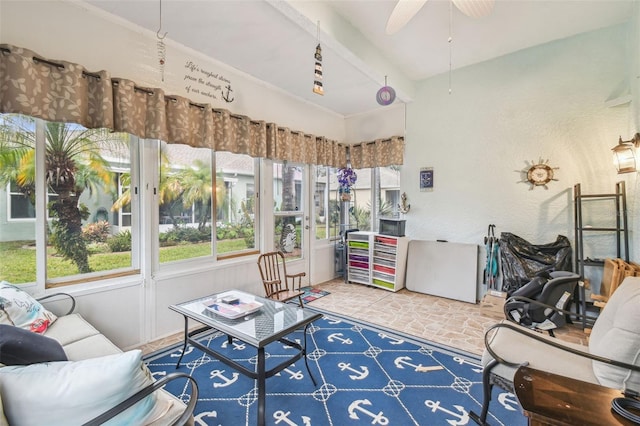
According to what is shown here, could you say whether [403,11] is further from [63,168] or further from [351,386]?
[63,168]

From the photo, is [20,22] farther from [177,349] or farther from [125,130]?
[177,349]

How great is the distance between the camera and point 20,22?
2.06 meters

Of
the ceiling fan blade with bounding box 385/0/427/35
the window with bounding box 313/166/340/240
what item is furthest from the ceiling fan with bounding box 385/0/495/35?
the window with bounding box 313/166/340/240

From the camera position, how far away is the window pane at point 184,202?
9.61ft

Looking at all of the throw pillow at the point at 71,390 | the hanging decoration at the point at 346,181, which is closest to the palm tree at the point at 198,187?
the throw pillow at the point at 71,390

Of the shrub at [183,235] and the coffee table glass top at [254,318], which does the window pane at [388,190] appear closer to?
the shrub at [183,235]

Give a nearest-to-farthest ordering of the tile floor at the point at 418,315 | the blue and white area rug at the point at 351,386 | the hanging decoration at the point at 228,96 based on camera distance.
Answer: the blue and white area rug at the point at 351,386, the tile floor at the point at 418,315, the hanging decoration at the point at 228,96

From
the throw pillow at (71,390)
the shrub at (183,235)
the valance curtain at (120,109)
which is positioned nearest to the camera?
the throw pillow at (71,390)

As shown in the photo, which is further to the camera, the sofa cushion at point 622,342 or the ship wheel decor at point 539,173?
the ship wheel decor at point 539,173

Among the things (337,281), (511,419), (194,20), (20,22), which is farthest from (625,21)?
(20,22)

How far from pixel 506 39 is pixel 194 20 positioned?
134 inches

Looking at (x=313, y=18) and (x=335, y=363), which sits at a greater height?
(x=313, y=18)

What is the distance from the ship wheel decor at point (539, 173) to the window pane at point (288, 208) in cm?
310

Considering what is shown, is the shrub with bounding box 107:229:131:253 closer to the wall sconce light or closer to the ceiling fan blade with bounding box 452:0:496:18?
the ceiling fan blade with bounding box 452:0:496:18
